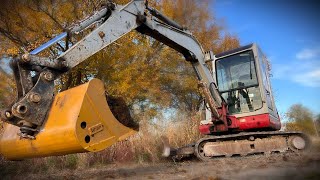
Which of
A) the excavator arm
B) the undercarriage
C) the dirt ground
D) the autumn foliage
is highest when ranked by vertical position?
the autumn foliage

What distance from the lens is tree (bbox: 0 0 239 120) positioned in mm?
12758

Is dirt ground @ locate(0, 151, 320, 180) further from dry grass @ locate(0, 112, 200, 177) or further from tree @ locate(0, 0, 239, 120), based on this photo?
tree @ locate(0, 0, 239, 120)

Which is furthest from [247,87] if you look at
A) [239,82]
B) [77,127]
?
[77,127]

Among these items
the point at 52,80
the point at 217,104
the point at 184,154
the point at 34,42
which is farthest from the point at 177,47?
the point at 34,42

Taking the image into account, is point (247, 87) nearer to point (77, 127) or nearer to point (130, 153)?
point (130, 153)

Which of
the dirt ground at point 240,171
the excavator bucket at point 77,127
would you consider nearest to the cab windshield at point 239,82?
the dirt ground at point 240,171

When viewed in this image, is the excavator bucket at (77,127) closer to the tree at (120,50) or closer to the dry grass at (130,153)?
the dry grass at (130,153)

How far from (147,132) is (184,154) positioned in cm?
285

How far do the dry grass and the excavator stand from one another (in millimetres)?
1238

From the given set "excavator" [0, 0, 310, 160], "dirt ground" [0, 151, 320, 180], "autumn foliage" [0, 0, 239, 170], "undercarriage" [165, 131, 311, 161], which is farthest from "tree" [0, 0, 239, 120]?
"dirt ground" [0, 151, 320, 180]

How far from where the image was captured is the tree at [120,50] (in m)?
12.8

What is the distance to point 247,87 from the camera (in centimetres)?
775

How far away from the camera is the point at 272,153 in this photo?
767 cm

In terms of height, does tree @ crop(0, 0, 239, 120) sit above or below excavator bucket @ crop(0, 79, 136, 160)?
above
